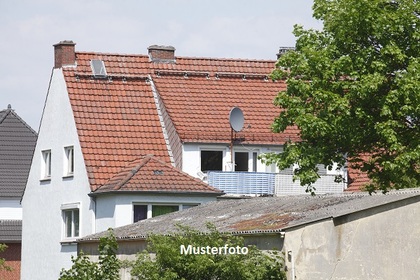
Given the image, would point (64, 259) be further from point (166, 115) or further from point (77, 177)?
point (166, 115)

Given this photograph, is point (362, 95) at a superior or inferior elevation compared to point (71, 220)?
superior

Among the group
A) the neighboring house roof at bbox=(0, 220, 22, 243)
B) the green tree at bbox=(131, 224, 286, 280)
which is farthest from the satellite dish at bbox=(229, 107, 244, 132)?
the green tree at bbox=(131, 224, 286, 280)

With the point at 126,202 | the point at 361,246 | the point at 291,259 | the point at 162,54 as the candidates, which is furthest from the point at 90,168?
the point at 361,246

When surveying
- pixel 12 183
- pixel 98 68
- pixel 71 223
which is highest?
pixel 98 68

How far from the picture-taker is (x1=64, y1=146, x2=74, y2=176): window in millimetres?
44438

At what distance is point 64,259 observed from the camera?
43094 mm

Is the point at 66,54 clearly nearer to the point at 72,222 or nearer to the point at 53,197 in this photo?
the point at 53,197

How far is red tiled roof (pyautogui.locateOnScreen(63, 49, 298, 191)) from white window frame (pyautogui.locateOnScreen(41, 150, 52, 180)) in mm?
2959

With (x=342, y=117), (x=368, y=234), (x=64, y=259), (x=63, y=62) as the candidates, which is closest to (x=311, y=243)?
(x=368, y=234)

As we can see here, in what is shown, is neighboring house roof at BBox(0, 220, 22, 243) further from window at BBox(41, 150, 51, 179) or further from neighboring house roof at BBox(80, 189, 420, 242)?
neighboring house roof at BBox(80, 189, 420, 242)

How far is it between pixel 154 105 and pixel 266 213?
16.9 m

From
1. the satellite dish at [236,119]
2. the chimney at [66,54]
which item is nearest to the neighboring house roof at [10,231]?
the chimney at [66,54]

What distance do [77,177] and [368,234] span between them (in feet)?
63.1

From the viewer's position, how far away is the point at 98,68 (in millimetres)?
46219
